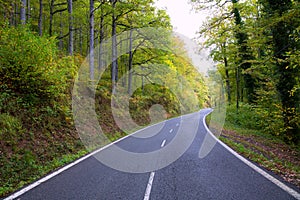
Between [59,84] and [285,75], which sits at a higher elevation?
[285,75]

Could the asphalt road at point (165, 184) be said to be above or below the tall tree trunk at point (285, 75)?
below

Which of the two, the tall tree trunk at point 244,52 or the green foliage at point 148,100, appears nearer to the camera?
the tall tree trunk at point 244,52

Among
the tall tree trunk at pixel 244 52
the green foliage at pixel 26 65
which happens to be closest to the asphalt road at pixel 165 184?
the green foliage at pixel 26 65

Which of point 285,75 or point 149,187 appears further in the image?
point 285,75

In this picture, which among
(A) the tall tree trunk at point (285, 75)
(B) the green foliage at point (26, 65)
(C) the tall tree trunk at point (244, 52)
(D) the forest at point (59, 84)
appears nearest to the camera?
(D) the forest at point (59, 84)

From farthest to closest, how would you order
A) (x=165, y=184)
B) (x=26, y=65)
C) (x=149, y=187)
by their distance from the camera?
(x=26, y=65) → (x=165, y=184) → (x=149, y=187)

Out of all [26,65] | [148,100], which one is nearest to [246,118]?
[148,100]

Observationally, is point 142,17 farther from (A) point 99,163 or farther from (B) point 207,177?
(B) point 207,177

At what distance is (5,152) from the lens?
5883mm

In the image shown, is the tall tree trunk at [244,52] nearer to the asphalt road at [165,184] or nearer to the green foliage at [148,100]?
the green foliage at [148,100]

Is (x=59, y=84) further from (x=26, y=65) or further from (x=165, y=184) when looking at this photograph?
(x=165, y=184)

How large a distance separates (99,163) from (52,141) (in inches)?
96.1

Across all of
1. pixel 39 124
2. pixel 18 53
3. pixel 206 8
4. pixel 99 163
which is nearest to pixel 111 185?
pixel 99 163

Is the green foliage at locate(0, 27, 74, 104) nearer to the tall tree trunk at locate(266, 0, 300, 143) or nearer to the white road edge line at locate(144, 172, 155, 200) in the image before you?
the white road edge line at locate(144, 172, 155, 200)
